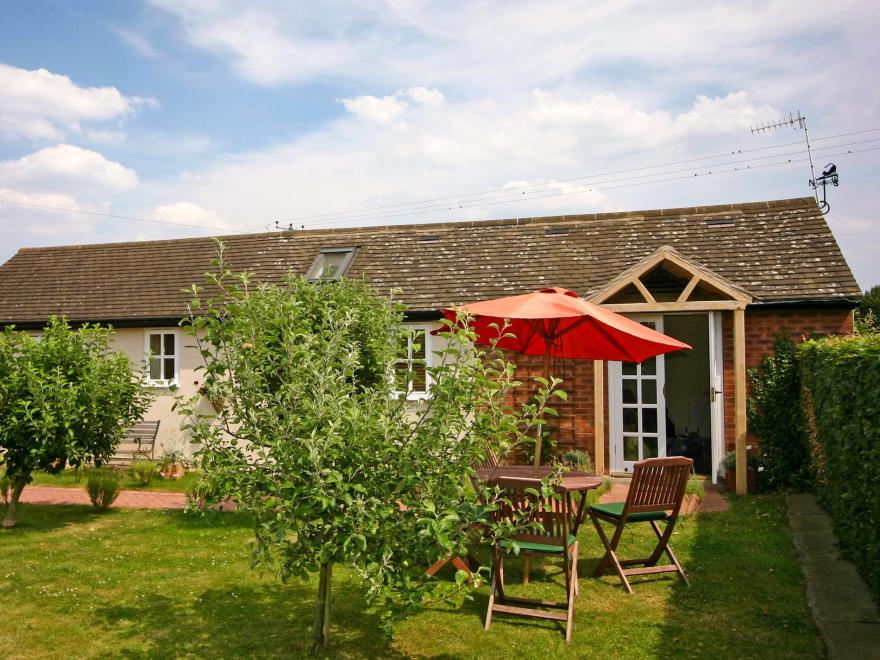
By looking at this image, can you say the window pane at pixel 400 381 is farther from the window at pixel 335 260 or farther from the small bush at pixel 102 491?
the window at pixel 335 260

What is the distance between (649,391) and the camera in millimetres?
12367

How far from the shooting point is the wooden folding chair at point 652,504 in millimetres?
6484

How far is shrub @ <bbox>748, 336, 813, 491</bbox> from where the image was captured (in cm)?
1101

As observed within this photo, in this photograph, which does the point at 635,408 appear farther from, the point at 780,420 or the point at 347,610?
the point at 347,610

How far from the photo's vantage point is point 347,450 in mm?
4012

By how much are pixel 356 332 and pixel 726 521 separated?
19.1 ft

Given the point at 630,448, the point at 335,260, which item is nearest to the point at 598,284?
the point at 630,448

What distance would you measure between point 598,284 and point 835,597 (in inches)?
319

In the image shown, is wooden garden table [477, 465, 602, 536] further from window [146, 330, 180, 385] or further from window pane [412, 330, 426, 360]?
window [146, 330, 180, 385]

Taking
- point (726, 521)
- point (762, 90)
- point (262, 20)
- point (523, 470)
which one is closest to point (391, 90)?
point (262, 20)

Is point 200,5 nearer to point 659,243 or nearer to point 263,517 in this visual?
point 263,517

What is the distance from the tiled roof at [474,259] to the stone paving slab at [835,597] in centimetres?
498

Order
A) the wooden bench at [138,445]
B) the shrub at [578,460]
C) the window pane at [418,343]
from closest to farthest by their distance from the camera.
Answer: the window pane at [418,343]
the shrub at [578,460]
the wooden bench at [138,445]

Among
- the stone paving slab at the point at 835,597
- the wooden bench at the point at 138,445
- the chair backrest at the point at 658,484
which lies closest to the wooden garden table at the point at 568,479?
the chair backrest at the point at 658,484
